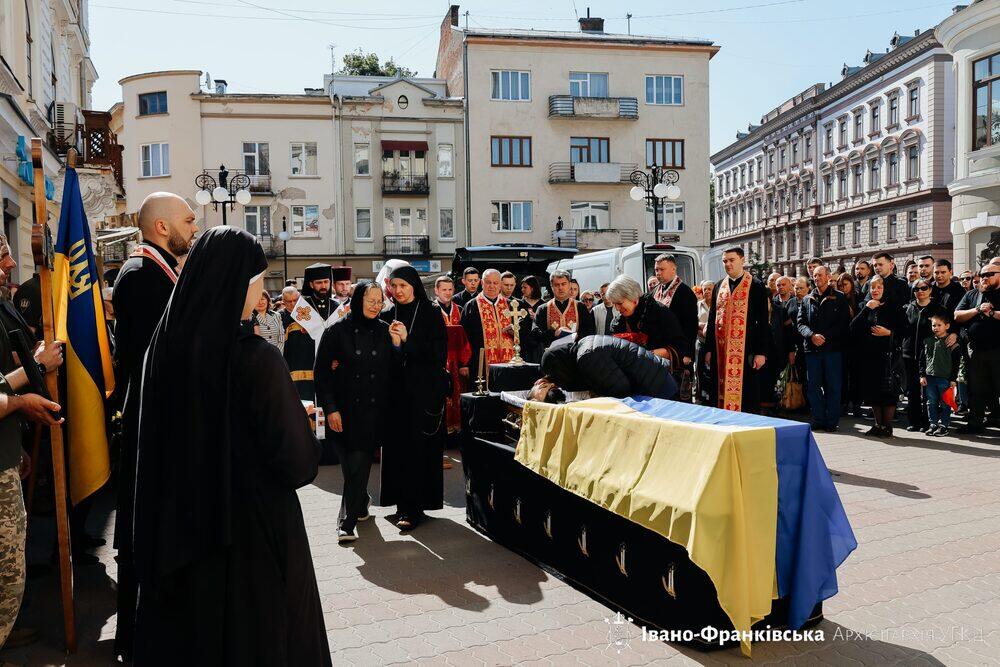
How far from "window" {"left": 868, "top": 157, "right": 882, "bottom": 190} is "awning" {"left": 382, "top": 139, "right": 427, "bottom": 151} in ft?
98.9

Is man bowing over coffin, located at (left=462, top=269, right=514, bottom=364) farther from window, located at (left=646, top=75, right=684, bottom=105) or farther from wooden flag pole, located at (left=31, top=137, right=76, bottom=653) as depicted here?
window, located at (left=646, top=75, right=684, bottom=105)

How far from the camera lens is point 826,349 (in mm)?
10758

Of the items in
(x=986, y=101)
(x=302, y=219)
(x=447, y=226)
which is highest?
(x=986, y=101)

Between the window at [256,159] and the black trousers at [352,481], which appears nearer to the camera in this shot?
the black trousers at [352,481]

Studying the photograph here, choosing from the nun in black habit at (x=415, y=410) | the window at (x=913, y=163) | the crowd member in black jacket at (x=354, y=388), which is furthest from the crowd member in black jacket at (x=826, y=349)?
the window at (x=913, y=163)

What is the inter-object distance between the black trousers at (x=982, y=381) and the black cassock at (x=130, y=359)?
31.7 feet

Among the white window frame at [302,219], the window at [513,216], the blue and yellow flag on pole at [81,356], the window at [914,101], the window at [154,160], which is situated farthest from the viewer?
the window at [914,101]

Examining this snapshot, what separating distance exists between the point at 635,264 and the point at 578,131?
2484 cm

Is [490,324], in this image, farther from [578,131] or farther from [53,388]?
[578,131]

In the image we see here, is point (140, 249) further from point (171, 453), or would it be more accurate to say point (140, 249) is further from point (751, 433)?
point (751, 433)

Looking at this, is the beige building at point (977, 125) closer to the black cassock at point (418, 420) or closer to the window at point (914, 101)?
the black cassock at point (418, 420)

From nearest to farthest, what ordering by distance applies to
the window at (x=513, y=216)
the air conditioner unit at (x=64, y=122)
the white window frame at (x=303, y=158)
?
the air conditioner unit at (x=64, y=122)
the white window frame at (x=303, y=158)
the window at (x=513, y=216)

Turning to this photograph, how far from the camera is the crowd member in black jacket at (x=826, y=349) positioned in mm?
10734

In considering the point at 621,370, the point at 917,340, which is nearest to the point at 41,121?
the point at 621,370
